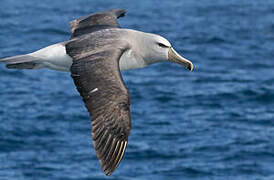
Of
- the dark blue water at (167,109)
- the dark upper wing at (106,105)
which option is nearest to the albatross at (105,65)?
the dark upper wing at (106,105)

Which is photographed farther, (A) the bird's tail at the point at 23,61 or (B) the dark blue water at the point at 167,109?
(B) the dark blue water at the point at 167,109

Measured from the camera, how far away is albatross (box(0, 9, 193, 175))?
332 inches

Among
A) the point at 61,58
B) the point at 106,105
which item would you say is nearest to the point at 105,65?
the point at 106,105

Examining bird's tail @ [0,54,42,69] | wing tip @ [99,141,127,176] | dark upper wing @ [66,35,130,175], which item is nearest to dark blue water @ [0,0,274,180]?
bird's tail @ [0,54,42,69]

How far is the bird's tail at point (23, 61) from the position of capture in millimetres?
9648

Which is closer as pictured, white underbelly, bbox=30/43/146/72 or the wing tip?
the wing tip

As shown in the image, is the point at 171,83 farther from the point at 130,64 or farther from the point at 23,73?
the point at 130,64

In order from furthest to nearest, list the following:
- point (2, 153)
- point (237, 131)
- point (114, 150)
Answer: point (237, 131) < point (2, 153) < point (114, 150)

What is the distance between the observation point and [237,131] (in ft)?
75.8

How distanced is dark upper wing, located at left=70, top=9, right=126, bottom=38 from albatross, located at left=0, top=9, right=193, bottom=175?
0.05ft

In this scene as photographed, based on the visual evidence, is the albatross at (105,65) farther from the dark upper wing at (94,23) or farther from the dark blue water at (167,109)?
the dark blue water at (167,109)

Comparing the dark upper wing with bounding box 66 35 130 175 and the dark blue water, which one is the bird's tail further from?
the dark blue water

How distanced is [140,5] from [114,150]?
110ft

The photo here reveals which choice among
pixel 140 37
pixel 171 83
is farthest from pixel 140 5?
pixel 140 37
